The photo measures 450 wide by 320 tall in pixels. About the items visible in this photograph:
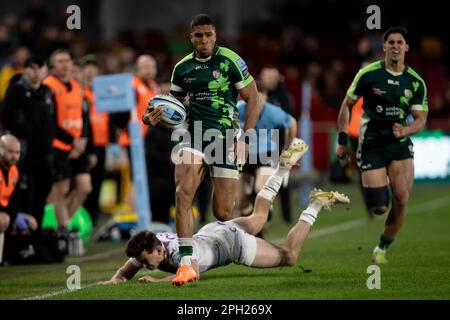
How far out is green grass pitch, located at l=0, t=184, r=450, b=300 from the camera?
9.80 m

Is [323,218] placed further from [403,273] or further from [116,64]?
[403,273]

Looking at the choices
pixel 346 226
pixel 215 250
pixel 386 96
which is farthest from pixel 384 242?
pixel 346 226

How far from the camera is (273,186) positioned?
12.0 metres

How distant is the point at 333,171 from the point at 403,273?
14329mm

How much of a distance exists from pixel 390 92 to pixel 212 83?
2.29m

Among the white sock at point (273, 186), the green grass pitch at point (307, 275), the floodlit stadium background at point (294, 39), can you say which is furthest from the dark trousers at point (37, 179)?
the floodlit stadium background at point (294, 39)

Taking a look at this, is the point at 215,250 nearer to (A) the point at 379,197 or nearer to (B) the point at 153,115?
(B) the point at 153,115

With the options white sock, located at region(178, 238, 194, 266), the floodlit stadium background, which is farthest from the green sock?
the floodlit stadium background

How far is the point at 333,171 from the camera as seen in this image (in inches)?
1001

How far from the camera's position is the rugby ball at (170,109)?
10548mm

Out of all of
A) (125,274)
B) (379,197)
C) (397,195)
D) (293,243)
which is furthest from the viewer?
(379,197)

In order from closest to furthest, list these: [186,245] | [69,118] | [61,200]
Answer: [186,245] → [61,200] → [69,118]

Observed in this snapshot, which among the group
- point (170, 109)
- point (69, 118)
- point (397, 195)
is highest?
point (170, 109)

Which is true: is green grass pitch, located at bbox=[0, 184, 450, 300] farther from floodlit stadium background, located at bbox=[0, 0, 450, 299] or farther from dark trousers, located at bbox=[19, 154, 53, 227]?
floodlit stadium background, located at bbox=[0, 0, 450, 299]
